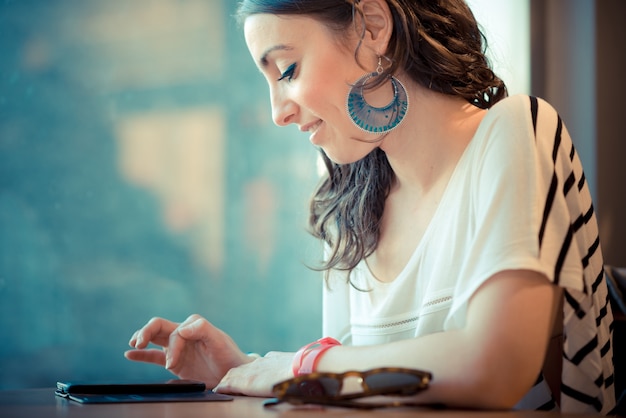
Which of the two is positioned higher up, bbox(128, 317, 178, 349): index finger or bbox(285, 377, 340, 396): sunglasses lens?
bbox(285, 377, 340, 396): sunglasses lens

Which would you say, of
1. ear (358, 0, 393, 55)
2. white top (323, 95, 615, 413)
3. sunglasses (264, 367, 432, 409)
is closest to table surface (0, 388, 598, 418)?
sunglasses (264, 367, 432, 409)

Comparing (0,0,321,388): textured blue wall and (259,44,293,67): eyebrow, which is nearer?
(259,44,293,67): eyebrow

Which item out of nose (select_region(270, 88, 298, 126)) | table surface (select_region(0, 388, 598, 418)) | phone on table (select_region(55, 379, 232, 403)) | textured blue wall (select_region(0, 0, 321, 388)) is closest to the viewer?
table surface (select_region(0, 388, 598, 418))

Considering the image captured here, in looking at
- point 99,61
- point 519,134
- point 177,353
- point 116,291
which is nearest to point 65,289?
point 116,291

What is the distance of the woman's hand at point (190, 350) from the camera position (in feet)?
4.18

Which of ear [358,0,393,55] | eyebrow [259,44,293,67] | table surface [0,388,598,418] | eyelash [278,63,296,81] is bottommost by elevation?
table surface [0,388,598,418]

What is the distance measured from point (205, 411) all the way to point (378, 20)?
2.57ft

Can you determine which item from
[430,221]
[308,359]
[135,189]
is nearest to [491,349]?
[308,359]

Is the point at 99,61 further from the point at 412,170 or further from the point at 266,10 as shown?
the point at 412,170

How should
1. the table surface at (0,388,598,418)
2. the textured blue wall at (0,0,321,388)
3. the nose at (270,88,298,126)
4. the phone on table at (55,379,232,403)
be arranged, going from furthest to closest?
1. the textured blue wall at (0,0,321,388)
2. the nose at (270,88,298,126)
3. the phone on table at (55,379,232,403)
4. the table surface at (0,388,598,418)

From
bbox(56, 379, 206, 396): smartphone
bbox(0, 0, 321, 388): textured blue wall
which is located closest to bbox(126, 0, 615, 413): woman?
bbox(56, 379, 206, 396): smartphone

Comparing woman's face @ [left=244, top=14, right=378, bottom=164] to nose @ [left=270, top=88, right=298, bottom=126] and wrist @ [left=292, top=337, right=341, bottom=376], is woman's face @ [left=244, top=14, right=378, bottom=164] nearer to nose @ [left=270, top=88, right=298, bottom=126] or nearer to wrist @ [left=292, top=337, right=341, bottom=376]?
nose @ [left=270, top=88, right=298, bottom=126]

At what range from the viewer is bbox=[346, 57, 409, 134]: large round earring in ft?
4.37

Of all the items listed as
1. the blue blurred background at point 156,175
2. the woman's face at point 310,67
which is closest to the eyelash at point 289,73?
the woman's face at point 310,67
